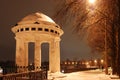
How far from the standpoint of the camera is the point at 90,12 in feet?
57.9

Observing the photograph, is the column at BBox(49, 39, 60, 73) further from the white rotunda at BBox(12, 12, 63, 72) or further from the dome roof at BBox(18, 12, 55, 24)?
the dome roof at BBox(18, 12, 55, 24)

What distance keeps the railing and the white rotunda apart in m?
7.11

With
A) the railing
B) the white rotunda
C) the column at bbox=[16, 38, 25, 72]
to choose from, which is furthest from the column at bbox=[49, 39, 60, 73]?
the railing

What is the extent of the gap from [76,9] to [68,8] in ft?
2.45

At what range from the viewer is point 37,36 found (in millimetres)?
32219

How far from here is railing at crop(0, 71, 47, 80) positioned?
16.2 metres

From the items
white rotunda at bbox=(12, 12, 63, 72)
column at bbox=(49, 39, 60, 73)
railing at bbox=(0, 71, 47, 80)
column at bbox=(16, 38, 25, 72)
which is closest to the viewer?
railing at bbox=(0, 71, 47, 80)

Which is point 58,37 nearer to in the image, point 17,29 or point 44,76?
point 17,29

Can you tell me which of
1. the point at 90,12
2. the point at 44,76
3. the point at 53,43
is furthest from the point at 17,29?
the point at 90,12

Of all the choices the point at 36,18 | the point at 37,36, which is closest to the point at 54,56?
the point at 37,36

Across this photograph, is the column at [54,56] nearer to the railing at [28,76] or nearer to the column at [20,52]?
the column at [20,52]

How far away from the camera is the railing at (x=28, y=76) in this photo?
1620cm

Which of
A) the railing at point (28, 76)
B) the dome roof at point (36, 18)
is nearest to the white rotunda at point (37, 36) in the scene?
the dome roof at point (36, 18)

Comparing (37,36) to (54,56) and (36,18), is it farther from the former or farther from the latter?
(54,56)
